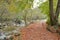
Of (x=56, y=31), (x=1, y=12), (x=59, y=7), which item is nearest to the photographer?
(x=56, y=31)

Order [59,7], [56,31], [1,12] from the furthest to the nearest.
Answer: [1,12]
[59,7]
[56,31]

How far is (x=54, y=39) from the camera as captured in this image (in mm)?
10078

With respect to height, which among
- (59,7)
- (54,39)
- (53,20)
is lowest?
(54,39)

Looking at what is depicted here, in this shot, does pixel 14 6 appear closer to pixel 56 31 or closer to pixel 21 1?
pixel 21 1

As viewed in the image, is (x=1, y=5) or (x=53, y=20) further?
(x=1, y=5)

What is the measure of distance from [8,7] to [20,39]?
7223 mm

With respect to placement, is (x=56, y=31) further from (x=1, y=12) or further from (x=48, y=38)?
(x=1, y=12)

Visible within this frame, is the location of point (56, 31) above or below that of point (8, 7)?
below

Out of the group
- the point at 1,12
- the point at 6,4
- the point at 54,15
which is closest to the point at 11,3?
the point at 6,4

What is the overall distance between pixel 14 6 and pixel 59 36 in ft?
25.1

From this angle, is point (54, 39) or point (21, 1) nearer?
point (54, 39)

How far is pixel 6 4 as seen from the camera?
16438 mm

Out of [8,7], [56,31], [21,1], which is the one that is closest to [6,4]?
[8,7]

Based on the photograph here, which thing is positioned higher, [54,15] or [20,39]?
[54,15]
